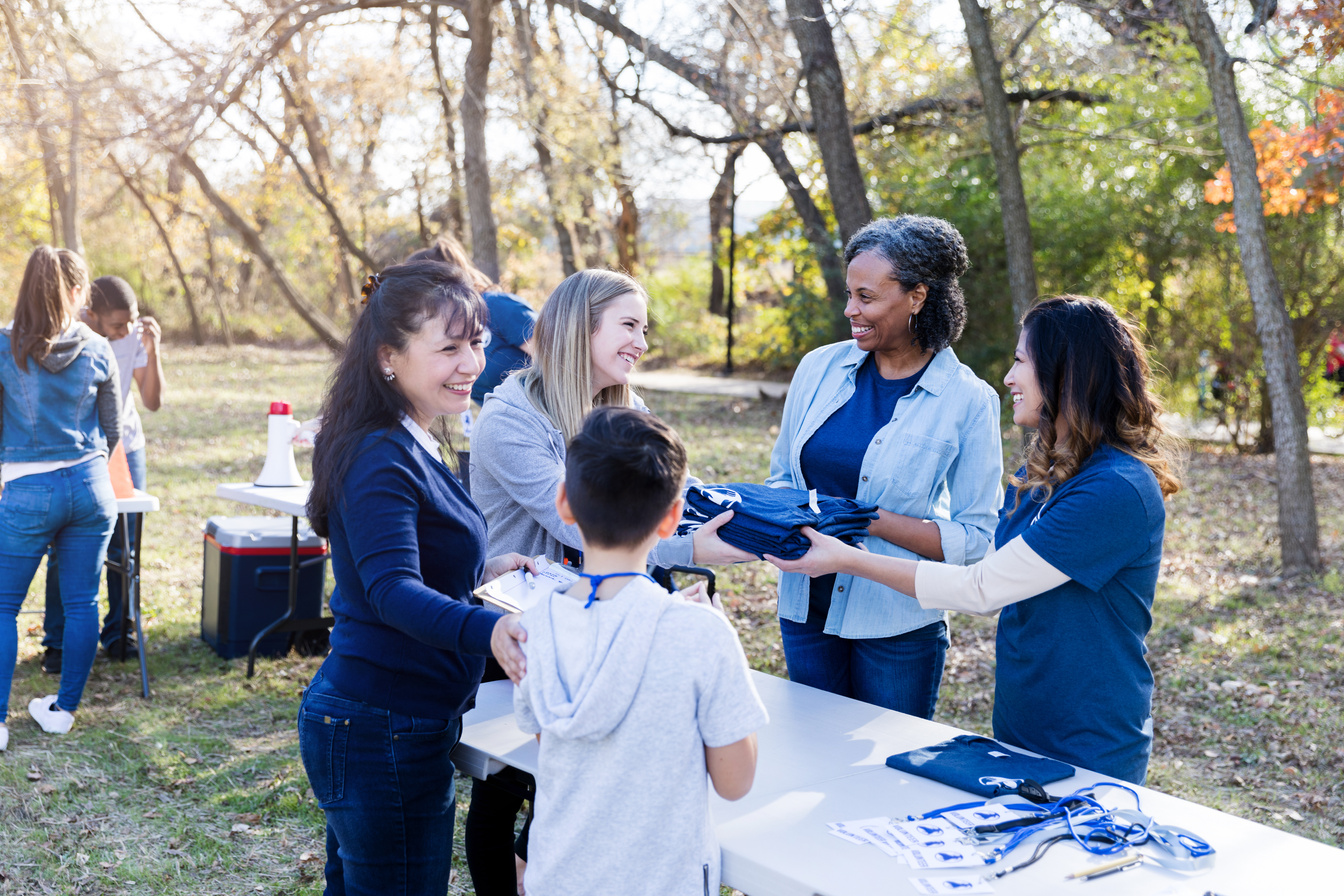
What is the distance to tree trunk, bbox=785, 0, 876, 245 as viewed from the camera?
8570 millimetres

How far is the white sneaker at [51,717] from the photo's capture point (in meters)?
4.66

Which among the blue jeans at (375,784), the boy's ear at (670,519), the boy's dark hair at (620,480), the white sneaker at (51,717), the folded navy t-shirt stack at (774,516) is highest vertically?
the boy's dark hair at (620,480)

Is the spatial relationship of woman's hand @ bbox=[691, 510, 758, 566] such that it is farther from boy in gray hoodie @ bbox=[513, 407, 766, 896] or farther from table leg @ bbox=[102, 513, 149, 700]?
table leg @ bbox=[102, 513, 149, 700]

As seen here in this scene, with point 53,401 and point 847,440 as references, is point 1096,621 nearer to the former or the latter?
point 847,440

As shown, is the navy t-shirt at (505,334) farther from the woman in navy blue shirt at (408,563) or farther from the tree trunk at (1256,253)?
the tree trunk at (1256,253)

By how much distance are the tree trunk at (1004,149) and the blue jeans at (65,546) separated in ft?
17.6

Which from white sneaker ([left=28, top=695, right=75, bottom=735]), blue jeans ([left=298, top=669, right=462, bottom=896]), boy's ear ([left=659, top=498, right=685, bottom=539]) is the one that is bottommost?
white sneaker ([left=28, top=695, right=75, bottom=735])

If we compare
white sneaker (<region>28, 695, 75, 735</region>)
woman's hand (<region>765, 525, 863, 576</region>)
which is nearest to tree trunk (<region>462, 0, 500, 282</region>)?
white sneaker (<region>28, 695, 75, 735</region>)

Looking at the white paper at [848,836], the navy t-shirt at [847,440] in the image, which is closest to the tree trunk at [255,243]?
the navy t-shirt at [847,440]

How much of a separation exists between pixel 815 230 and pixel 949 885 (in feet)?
37.1

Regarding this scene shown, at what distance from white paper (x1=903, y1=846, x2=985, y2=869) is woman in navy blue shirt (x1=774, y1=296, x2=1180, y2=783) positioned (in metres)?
0.62

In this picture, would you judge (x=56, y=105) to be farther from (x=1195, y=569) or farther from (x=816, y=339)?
(x=1195, y=569)

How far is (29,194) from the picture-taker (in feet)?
76.0

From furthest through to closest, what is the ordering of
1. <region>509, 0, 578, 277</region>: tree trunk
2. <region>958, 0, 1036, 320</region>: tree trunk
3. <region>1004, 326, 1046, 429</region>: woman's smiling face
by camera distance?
<region>509, 0, 578, 277</region>: tree trunk, <region>958, 0, 1036, 320</region>: tree trunk, <region>1004, 326, 1046, 429</region>: woman's smiling face
